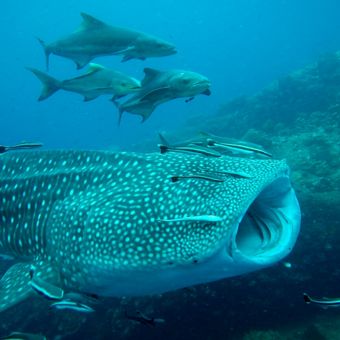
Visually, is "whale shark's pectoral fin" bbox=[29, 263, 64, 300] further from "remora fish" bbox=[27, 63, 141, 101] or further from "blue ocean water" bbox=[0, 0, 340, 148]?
"blue ocean water" bbox=[0, 0, 340, 148]

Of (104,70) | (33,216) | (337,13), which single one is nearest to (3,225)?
(33,216)

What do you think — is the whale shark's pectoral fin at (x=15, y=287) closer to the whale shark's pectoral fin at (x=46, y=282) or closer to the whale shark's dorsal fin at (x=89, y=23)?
the whale shark's pectoral fin at (x=46, y=282)

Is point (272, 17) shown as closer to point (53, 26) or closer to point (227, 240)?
point (53, 26)

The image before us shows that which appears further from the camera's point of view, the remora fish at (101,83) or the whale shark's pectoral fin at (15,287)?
the remora fish at (101,83)

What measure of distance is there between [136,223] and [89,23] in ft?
21.3

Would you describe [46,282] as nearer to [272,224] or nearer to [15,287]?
[15,287]

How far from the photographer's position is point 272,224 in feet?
10.6

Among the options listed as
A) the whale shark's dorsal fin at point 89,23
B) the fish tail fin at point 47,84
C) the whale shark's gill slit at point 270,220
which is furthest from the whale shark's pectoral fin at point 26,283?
the whale shark's dorsal fin at point 89,23

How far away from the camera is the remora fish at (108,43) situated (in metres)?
7.42

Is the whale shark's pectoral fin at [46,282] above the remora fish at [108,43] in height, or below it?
below

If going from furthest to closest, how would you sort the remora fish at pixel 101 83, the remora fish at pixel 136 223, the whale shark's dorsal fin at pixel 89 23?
1. the whale shark's dorsal fin at pixel 89 23
2. the remora fish at pixel 101 83
3. the remora fish at pixel 136 223

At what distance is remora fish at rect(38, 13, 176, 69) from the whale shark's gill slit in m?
5.16

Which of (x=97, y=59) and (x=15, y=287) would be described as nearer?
(x=15, y=287)

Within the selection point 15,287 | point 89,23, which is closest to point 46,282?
point 15,287
